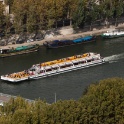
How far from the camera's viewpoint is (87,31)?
225ft

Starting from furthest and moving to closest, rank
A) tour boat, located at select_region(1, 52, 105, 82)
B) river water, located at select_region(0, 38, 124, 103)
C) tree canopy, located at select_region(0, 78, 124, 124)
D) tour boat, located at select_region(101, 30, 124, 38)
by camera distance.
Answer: tour boat, located at select_region(101, 30, 124, 38), tour boat, located at select_region(1, 52, 105, 82), river water, located at select_region(0, 38, 124, 103), tree canopy, located at select_region(0, 78, 124, 124)

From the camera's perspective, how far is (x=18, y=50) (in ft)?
197

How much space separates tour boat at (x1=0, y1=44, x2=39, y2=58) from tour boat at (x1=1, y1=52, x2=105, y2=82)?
224 inches

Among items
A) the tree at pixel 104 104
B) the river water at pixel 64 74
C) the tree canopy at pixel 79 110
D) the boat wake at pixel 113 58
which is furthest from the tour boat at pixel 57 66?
the tree at pixel 104 104

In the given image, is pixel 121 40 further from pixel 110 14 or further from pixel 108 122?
pixel 108 122

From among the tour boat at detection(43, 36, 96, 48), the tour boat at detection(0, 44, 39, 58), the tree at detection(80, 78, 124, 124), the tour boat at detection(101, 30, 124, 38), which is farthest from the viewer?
the tour boat at detection(101, 30, 124, 38)

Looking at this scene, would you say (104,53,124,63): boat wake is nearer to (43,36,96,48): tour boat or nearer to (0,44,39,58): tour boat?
(43,36,96,48): tour boat

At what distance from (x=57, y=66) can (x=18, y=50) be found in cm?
756

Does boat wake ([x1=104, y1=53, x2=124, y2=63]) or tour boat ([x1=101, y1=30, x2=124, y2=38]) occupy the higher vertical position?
tour boat ([x1=101, y1=30, x2=124, y2=38])

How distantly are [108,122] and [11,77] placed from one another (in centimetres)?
1650

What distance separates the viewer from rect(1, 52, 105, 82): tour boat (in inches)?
2044

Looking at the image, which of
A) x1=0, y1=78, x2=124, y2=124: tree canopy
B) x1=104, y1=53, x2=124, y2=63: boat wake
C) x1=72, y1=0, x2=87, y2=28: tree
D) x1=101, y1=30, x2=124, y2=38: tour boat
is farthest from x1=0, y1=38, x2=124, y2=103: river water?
x1=0, y1=78, x2=124, y2=124: tree canopy

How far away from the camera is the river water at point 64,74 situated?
48.3 m

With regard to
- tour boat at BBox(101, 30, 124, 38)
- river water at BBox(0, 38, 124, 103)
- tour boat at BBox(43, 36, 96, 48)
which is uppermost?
tour boat at BBox(101, 30, 124, 38)
